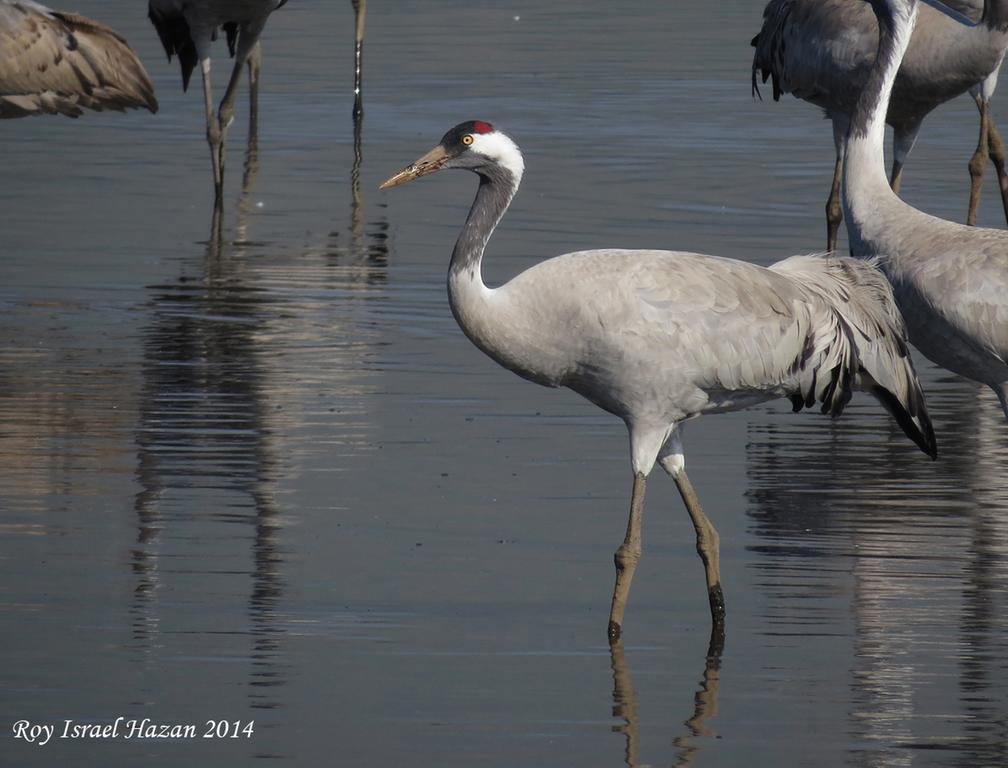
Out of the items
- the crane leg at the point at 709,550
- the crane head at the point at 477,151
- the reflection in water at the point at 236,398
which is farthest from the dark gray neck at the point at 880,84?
the reflection in water at the point at 236,398


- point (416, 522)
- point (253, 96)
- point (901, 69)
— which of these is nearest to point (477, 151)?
point (416, 522)

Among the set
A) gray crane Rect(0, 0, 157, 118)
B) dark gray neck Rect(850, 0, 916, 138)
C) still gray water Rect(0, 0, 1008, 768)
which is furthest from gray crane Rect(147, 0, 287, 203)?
dark gray neck Rect(850, 0, 916, 138)

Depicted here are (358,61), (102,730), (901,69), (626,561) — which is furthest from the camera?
(358,61)

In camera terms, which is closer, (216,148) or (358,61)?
(216,148)

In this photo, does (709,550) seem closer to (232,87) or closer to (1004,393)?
(1004,393)

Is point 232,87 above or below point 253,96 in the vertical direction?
above

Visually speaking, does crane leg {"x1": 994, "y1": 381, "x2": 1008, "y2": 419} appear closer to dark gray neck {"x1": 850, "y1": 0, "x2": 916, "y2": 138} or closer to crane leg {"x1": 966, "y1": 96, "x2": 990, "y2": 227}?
dark gray neck {"x1": 850, "y1": 0, "x2": 916, "y2": 138}

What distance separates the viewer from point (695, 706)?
19.6 ft

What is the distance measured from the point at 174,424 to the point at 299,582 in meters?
2.22

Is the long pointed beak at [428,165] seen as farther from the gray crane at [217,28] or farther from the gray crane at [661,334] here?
the gray crane at [217,28]

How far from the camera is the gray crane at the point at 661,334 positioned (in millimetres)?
6773

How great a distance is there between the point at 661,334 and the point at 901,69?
20.6 ft

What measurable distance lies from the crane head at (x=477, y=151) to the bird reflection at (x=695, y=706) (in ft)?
5.29

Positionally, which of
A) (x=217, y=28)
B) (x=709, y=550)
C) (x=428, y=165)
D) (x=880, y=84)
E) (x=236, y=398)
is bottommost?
(x=236, y=398)
